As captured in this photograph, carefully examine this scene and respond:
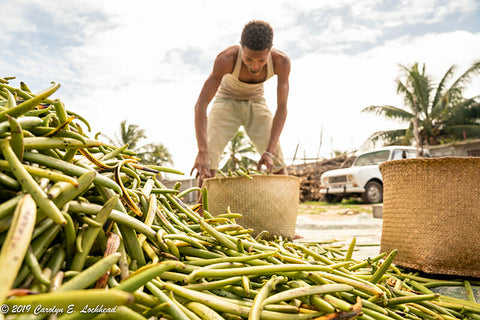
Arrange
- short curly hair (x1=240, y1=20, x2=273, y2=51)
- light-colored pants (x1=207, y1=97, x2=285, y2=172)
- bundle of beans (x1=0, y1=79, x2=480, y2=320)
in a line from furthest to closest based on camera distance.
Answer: light-colored pants (x1=207, y1=97, x2=285, y2=172) → short curly hair (x1=240, y1=20, x2=273, y2=51) → bundle of beans (x1=0, y1=79, x2=480, y2=320)

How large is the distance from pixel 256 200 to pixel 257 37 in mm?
1305

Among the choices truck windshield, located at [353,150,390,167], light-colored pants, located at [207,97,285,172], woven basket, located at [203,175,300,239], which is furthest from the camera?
truck windshield, located at [353,150,390,167]

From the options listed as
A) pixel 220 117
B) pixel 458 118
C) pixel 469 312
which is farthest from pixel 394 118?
pixel 469 312

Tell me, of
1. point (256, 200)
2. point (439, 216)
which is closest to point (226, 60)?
point (256, 200)

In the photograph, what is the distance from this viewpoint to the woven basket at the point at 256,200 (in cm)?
244

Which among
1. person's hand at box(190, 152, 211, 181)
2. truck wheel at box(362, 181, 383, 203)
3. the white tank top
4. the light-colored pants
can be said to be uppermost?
the white tank top

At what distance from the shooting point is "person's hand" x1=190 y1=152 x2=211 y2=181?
2.89m

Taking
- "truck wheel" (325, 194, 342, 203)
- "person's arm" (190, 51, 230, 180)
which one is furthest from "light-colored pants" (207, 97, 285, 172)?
"truck wheel" (325, 194, 342, 203)

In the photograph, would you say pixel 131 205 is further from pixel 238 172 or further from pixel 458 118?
pixel 458 118

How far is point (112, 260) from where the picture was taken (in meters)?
0.62

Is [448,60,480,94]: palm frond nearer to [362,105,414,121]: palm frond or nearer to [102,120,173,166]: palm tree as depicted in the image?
[362,105,414,121]: palm frond

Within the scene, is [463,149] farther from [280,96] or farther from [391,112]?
[280,96]

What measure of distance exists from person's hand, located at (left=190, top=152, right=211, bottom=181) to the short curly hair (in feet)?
3.23

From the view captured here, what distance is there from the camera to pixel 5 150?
65 centimetres
